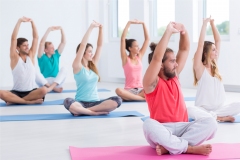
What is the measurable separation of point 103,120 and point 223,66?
3.45 m

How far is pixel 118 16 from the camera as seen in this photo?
35.6 feet

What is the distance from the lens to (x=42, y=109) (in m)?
6.22

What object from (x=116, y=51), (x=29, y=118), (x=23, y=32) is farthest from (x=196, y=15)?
(x=29, y=118)

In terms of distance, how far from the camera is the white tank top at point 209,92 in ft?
16.0

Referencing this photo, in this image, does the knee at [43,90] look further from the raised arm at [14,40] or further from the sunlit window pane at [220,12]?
the sunlit window pane at [220,12]

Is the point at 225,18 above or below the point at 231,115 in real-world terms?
above

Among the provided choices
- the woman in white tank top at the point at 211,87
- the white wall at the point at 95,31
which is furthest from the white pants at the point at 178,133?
the white wall at the point at 95,31

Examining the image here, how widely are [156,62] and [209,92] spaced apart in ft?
5.49

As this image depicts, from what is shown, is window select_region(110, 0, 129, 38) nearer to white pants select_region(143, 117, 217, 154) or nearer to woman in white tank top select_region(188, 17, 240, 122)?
woman in white tank top select_region(188, 17, 240, 122)

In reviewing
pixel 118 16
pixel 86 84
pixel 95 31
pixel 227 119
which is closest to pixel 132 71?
pixel 86 84

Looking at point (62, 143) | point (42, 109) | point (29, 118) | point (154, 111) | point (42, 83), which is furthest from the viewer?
point (42, 83)

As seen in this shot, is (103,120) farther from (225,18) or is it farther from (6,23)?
(6,23)

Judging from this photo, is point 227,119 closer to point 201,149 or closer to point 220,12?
point 201,149

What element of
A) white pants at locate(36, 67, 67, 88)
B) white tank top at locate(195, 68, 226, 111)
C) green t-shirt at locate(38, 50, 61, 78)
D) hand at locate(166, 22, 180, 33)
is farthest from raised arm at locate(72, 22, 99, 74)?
green t-shirt at locate(38, 50, 61, 78)
